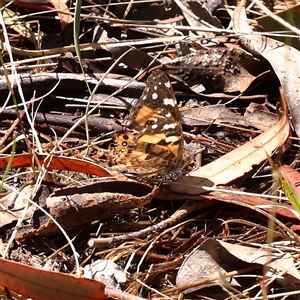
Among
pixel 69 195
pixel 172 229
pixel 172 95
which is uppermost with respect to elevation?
pixel 172 95

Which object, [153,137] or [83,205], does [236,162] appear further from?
[83,205]

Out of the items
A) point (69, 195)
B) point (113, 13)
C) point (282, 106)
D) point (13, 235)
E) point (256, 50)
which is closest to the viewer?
point (13, 235)

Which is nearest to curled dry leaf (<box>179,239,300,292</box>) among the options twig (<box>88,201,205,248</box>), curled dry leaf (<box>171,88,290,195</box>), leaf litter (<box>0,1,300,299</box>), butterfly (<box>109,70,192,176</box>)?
leaf litter (<box>0,1,300,299</box>)

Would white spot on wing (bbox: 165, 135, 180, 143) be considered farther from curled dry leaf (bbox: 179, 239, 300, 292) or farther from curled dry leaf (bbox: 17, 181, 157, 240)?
curled dry leaf (bbox: 179, 239, 300, 292)

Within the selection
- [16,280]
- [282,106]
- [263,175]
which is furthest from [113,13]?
[16,280]

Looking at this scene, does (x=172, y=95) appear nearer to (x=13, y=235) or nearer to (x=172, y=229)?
(x=172, y=229)

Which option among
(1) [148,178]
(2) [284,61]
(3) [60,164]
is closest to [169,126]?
(1) [148,178]
